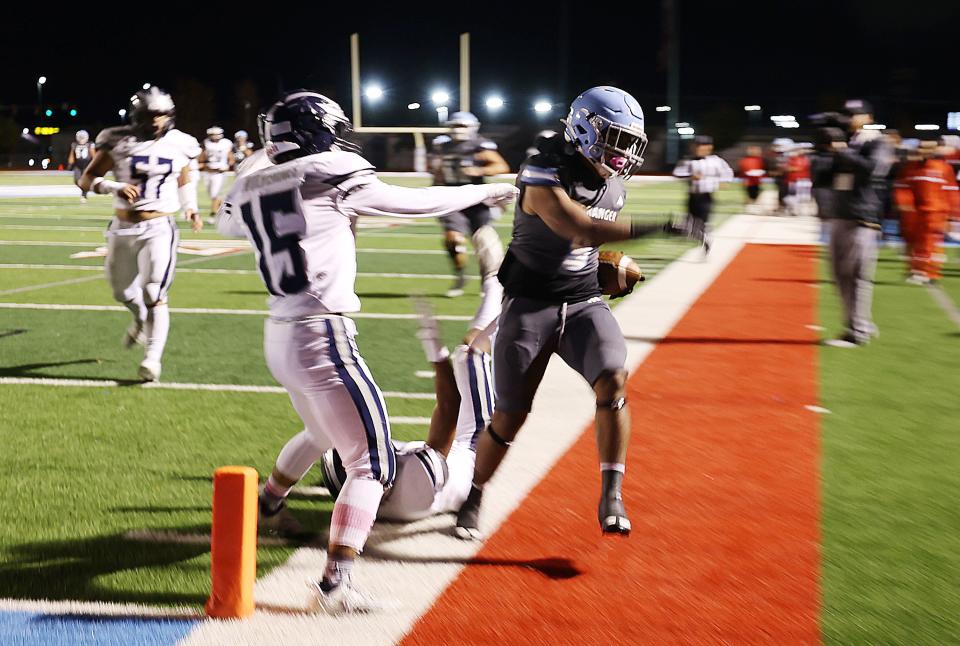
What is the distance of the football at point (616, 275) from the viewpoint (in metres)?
4.91

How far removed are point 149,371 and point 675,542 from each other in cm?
442

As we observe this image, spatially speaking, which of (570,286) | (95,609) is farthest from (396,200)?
(95,609)

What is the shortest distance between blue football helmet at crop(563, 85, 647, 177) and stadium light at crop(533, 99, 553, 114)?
86.7 meters

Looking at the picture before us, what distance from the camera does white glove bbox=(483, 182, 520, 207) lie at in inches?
161

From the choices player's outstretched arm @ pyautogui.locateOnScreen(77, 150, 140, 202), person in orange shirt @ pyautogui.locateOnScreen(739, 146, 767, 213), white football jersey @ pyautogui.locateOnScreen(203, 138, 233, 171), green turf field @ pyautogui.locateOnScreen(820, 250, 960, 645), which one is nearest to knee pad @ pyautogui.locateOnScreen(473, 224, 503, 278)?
green turf field @ pyautogui.locateOnScreen(820, 250, 960, 645)

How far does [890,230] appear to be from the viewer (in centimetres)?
2305

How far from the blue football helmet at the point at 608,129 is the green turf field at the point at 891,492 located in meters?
1.80

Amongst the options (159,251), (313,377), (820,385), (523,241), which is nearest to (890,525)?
(523,241)

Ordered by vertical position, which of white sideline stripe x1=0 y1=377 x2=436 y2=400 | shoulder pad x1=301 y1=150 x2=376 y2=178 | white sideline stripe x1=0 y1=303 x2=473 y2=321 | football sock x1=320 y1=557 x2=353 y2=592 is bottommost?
white sideline stripe x1=0 y1=303 x2=473 y2=321

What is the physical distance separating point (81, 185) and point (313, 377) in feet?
16.3

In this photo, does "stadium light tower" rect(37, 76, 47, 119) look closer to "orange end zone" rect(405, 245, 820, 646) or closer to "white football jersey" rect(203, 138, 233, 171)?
"white football jersey" rect(203, 138, 233, 171)

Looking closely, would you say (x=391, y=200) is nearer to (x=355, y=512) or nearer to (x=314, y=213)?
(x=314, y=213)

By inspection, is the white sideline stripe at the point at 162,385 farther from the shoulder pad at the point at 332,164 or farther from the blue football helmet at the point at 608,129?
the shoulder pad at the point at 332,164

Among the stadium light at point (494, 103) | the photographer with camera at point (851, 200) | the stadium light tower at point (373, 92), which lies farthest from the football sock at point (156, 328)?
the stadium light at point (494, 103)
